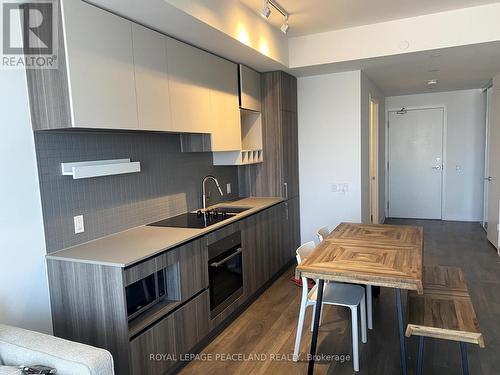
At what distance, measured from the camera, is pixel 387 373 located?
2.36 metres

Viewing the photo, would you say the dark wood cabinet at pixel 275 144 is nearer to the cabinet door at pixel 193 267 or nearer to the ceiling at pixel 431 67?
the ceiling at pixel 431 67

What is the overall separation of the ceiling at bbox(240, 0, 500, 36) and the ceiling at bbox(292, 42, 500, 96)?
397mm

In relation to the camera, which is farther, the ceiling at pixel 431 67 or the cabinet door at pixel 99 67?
the ceiling at pixel 431 67

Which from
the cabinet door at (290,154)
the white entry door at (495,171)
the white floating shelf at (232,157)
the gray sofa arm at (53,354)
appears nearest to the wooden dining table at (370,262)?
the gray sofa arm at (53,354)

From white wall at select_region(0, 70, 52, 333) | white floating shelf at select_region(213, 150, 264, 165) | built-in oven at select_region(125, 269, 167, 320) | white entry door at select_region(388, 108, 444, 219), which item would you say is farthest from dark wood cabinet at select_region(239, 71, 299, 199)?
white entry door at select_region(388, 108, 444, 219)

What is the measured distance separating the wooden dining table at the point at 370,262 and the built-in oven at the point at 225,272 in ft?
2.51

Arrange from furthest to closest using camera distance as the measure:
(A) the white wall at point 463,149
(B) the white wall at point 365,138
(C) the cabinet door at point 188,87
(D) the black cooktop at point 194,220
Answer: (A) the white wall at point 463,149 → (B) the white wall at point 365,138 → (D) the black cooktop at point 194,220 → (C) the cabinet door at point 188,87

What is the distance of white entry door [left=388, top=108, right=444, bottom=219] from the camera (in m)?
6.79

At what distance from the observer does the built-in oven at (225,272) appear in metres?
2.77

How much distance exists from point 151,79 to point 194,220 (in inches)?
45.8

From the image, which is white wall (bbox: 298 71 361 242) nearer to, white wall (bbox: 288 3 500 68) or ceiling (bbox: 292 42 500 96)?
ceiling (bbox: 292 42 500 96)

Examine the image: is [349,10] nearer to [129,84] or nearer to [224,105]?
[224,105]

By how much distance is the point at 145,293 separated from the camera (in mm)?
2268

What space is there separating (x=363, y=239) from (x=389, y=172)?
4.83 metres
